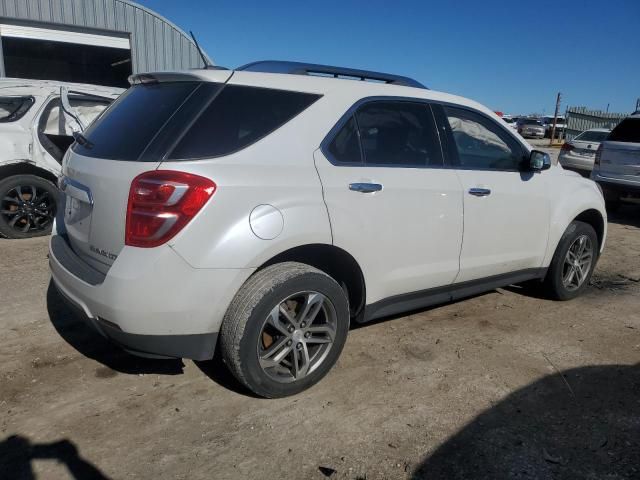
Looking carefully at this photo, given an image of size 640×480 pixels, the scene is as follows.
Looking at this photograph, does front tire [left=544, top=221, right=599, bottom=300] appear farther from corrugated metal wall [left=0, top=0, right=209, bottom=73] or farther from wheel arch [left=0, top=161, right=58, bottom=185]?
corrugated metal wall [left=0, top=0, right=209, bottom=73]

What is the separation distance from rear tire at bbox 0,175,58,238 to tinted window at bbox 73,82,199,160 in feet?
11.3

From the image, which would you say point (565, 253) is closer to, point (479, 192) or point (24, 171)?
point (479, 192)

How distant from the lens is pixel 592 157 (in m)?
10.6

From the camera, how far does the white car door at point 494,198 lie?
11.5 ft

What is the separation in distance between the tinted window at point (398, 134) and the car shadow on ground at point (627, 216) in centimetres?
669

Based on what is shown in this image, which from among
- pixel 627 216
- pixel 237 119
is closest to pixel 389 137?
pixel 237 119

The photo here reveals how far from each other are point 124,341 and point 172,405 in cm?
55

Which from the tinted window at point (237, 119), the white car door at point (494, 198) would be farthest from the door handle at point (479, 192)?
the tinted window at point (237, 119)

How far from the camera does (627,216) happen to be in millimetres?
9242

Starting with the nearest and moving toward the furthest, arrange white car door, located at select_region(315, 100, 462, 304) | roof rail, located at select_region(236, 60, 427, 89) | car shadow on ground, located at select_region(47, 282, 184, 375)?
white car door, located at select_region(315, 100, 462, 304)
roof rail, located at select_region(236, 60, 427, 89)
car shadow on ground, located at select_region(47, 282, 184, 375)

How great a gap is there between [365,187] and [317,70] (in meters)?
0.81

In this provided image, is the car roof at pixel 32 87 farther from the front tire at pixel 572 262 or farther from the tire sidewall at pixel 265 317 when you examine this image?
the front tire at pixel 572 262

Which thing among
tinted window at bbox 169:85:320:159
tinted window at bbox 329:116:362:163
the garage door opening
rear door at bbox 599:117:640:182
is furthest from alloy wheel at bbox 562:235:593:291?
the garage door opening

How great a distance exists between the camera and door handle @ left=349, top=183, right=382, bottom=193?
9.34ft
